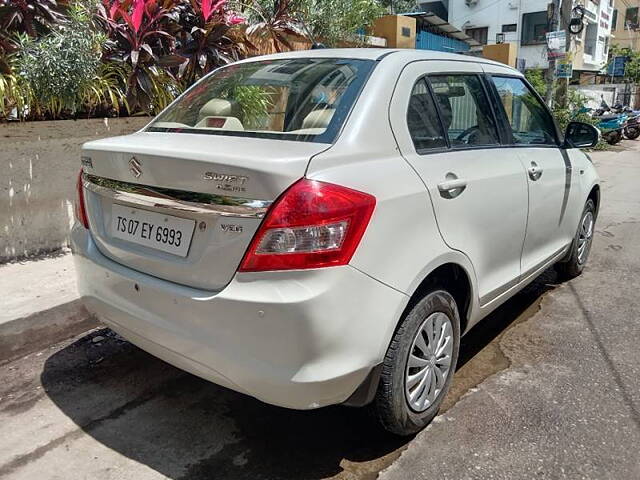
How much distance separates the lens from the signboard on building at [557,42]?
13.7 metres

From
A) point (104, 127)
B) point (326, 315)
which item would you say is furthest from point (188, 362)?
point (104, 127)

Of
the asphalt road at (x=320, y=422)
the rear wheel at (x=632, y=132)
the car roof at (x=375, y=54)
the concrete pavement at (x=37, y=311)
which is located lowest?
the rear wheel at (x=632, y=132)

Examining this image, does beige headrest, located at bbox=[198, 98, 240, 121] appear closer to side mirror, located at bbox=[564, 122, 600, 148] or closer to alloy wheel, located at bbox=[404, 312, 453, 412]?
alloy wheel, located at bbox=[404, 312, 453, 412]

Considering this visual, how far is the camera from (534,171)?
140 inches

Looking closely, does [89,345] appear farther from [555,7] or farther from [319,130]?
[555,7]

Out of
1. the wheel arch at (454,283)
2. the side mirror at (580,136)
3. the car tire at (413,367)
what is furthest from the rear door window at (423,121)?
the side mirror at (580,136)

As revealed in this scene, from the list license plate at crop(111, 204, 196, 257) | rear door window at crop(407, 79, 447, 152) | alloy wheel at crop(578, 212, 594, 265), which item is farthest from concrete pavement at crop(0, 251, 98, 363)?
alloy wheel at crop(578, 212, 594, 265)

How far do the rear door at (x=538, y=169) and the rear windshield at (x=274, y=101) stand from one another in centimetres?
124

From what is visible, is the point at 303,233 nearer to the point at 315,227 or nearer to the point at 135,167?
the point at 315,227

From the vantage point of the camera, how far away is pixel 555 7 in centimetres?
1485

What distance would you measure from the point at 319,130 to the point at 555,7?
14786 millimetres

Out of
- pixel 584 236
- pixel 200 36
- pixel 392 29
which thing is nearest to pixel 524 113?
pixel 584 236

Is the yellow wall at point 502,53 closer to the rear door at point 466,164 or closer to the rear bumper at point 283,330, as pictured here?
the rear door at point 466,164

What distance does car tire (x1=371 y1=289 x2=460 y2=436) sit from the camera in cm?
246
